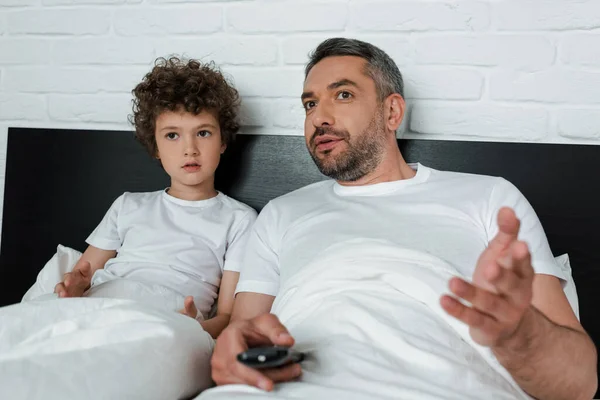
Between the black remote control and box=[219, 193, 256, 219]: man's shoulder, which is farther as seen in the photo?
box=[219, 193, 256, 219]: man's shoulder

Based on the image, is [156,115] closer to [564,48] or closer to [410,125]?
[410,125]

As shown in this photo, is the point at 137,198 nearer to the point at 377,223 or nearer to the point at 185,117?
the point at 185,117

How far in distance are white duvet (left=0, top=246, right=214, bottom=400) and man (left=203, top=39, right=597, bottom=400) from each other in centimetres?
6

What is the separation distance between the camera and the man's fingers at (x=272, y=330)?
104 cm

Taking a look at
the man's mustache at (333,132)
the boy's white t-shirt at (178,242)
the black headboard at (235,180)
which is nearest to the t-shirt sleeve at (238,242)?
the boy's white t-shirt at (178,242)

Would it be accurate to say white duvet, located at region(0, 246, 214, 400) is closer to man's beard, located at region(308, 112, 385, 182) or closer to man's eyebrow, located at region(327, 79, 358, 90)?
man's beard, located at region(308, 112, 385, 182)

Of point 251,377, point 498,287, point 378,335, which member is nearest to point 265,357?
point 251,377

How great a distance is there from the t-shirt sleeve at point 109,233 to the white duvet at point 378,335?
0.62 metres

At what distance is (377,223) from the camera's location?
1431 millimetres

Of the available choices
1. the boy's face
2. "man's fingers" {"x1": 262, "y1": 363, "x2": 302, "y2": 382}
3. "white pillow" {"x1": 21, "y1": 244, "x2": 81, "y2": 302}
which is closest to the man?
"man's fingers" {"x1": 262, "y1": 363, "x2": 302, "y2": 382}

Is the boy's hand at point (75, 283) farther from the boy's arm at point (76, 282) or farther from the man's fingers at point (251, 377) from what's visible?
the man's fingers at point (251, 377)

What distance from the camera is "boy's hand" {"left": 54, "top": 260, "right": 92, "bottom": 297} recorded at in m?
1.48

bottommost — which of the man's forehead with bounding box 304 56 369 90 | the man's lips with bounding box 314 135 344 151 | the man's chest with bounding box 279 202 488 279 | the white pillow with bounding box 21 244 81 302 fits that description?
the white pillow with bounding box 21 244 81 302

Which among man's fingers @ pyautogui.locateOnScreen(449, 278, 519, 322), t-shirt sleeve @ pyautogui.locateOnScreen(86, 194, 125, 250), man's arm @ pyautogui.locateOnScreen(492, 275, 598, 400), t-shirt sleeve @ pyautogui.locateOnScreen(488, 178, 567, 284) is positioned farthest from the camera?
t-shirt sleeve @ pyautogui.locateOnScreen(86, 194, 125, 250)
